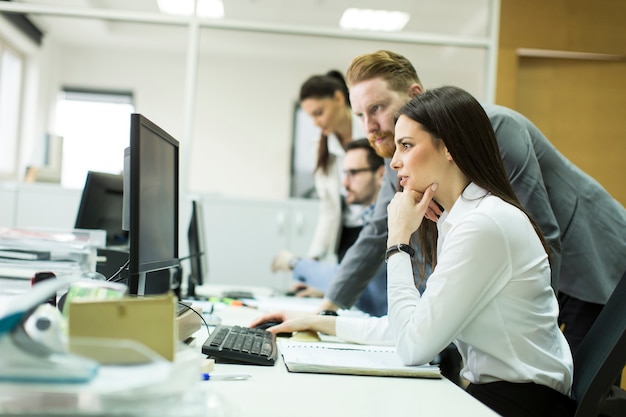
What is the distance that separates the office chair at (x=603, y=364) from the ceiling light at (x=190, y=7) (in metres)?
3.04

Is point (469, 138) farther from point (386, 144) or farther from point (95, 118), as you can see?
point (95, 118)

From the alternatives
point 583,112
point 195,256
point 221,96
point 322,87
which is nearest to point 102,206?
point 195,256

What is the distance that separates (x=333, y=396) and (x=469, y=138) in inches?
24.2

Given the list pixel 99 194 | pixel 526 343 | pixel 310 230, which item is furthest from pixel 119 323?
pixel 310 230

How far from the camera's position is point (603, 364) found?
1140 millimetres

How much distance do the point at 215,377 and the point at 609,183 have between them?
11.5 ft

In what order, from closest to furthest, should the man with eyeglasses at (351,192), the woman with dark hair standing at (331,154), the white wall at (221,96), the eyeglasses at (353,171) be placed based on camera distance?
the man with eyeglasses at (351,192) → the eyeglasses at (353,171) → the woman with dark hair standing at (331,154) → the white wall at (221,96)

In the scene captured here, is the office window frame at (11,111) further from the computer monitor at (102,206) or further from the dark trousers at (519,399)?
the dark trousers at (519,399)

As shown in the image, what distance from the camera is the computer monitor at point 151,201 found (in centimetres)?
110

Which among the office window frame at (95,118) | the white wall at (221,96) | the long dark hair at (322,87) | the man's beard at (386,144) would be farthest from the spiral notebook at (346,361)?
the white wall at (221,96)

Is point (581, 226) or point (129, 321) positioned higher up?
point (581, 226)

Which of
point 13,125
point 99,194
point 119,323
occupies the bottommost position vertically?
point 119,323

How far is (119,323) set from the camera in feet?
2.33

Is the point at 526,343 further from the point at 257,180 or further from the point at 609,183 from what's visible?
the point at 257,180
